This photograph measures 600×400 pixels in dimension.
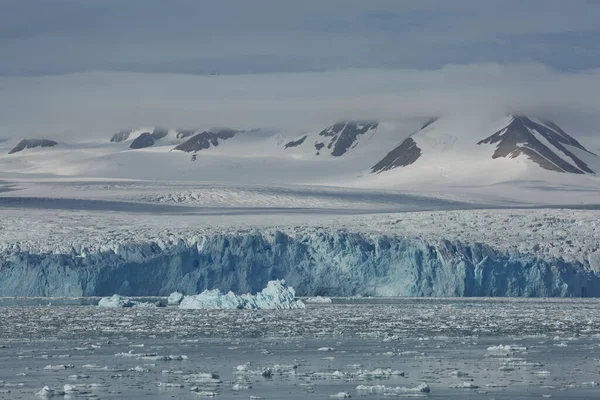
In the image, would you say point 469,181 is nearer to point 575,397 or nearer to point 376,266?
point 376,266

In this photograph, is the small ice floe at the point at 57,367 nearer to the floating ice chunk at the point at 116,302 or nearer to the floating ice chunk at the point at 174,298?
the floating ice chunk at the point at 116,302

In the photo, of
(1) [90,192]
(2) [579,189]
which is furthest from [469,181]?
(1) [90,192]

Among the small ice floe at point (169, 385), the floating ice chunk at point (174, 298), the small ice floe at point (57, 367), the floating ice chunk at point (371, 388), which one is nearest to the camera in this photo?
the floating ice chunk at point (371, 388)

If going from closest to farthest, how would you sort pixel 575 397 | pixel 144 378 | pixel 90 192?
pixel 575 397 < pixel 144 378 < pixel 90 192

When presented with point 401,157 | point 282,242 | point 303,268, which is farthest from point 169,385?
point 401,157

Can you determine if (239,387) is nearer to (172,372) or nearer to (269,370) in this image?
(269,370)

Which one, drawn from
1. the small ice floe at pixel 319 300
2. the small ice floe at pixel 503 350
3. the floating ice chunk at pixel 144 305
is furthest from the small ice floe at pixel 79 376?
the small ice floe at pixel 319 300

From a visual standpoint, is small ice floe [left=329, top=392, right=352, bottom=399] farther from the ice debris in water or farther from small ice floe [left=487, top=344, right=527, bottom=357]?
the ice debris in water
